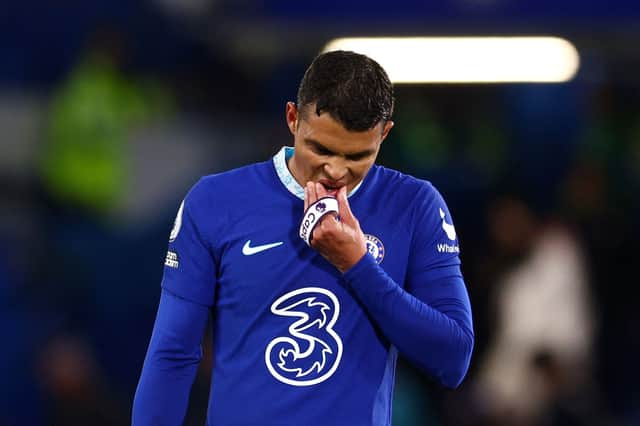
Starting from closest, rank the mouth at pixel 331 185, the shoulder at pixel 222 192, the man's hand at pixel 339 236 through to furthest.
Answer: the man's hand at pixel 339 236 → the mouth at pixel 331 185 → the shoulder at pixel 222 192

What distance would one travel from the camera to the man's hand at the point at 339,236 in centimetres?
303

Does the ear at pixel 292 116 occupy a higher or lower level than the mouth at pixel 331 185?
higher

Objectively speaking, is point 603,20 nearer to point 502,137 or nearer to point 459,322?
point 502,137

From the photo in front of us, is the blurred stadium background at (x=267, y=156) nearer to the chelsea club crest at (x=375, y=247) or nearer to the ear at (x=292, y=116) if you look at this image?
the chelsea club crest at (x=375, y=247)

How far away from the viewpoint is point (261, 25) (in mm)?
10508

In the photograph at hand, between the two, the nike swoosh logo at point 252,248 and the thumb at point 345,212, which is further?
the nike swoosh logo at point 252,248


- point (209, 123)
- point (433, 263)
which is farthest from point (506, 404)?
point (433, 263)

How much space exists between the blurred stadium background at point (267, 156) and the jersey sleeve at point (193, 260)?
185 inches

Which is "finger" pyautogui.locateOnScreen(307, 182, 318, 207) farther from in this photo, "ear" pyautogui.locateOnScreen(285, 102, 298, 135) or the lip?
"ear" pyautogui.locateOnScreen(285, 102, 298, 135)

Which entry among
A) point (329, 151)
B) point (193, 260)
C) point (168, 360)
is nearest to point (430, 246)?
point (329, 151)

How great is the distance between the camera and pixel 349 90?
3.08m

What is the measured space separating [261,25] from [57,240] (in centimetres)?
236

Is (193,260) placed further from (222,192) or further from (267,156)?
(267,156)

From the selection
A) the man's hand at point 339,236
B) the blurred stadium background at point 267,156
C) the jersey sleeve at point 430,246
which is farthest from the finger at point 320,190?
the blurred stadium background at point 267,156
